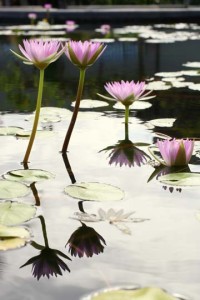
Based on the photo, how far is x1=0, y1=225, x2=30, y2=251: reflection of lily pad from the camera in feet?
2.52

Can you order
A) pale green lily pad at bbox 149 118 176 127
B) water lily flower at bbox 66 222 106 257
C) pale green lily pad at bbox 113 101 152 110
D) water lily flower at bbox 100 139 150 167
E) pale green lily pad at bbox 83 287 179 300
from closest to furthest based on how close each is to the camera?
pale green lily pad at bbox 83 287 179 300
water lily flower at bbox 66 222 106 257
water lily flower at bbox 100 139 150 167
pale green lily pad at bbox 149 118 176 127
pale green lily pad at bbox 113 101 152 110

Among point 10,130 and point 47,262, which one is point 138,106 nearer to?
point 10,130

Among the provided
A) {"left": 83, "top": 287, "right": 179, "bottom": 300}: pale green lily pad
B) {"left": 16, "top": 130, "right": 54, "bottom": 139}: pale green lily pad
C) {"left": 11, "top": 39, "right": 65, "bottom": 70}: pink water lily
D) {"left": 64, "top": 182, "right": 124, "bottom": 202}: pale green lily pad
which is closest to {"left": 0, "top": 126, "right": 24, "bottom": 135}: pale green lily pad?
{"left": 16, "top": 130, "right": 54, "bottom": 139}: pale green lily pad

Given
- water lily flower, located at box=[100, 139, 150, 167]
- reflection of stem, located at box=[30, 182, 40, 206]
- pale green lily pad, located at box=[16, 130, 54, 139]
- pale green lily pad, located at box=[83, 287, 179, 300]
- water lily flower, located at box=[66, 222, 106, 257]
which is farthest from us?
pale green lily pad, located at box=[16, 130, 54, 139]

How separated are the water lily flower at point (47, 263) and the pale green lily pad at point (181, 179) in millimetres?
349

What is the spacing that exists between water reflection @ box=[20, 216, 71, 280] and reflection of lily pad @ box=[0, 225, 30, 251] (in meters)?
0.02

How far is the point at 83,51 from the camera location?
44.9 inches

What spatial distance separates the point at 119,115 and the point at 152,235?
2.87 ft

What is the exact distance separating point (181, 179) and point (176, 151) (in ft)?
0.22

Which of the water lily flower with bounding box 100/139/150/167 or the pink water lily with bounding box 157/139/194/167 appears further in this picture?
the water lily flower with bounding box 100/139/150/167

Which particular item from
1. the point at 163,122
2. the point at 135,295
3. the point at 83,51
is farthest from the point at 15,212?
the point at 163,122

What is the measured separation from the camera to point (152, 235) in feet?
2.66

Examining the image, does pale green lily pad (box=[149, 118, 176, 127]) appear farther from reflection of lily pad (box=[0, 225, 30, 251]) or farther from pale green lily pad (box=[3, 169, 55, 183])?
reflection of lily pad (box=[0, 225, 30, 251])

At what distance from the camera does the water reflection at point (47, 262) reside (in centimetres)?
70
